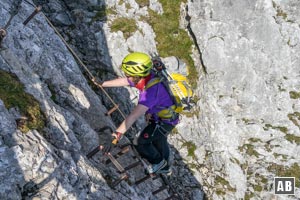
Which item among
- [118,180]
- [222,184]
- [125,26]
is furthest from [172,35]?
[118,180]

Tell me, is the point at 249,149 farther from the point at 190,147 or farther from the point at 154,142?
the point at 154,142

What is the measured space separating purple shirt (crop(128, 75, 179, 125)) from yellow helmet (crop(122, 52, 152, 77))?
595 mm

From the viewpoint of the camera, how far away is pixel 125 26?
1741 cm

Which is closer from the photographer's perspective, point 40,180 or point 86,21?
point 40,180

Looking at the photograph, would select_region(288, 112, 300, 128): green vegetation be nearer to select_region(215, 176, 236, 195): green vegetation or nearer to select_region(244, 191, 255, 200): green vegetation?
select_region(244, 191, 255, 200): green vegetation

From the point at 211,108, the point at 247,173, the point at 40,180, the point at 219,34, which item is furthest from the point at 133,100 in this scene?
the point at 40,180

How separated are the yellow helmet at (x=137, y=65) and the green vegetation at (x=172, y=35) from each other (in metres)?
7.45

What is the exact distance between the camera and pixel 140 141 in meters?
11.9

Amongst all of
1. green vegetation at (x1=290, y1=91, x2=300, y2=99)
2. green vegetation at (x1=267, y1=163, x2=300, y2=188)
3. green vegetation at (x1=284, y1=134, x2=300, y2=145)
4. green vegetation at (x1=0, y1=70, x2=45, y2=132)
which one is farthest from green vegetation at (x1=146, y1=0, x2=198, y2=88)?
green vegetation at (x1=0, y1=70, x2=45, y2=132)

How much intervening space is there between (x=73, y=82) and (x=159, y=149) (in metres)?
4.23

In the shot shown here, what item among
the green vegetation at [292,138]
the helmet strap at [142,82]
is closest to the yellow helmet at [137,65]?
the helmet strap at [142,82]

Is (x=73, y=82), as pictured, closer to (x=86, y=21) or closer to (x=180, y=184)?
(x=86, y=21)

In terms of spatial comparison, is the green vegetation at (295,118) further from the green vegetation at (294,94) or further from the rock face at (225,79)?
the green vegetation at (294,94)

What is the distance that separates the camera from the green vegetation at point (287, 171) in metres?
17.3
